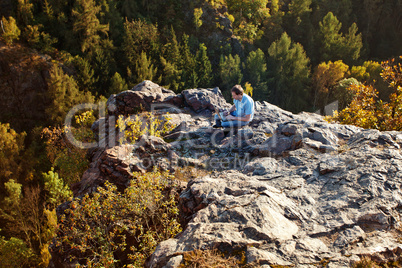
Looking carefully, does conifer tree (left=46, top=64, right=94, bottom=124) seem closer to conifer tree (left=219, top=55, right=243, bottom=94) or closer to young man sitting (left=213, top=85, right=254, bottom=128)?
conifer tree (left=219, top=55, right=243, bottom=94)

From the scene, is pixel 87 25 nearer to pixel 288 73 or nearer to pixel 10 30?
pixel 10 30

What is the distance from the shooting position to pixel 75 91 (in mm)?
32875

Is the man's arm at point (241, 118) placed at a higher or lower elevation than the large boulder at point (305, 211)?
higher

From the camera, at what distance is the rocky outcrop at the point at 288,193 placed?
4.36m

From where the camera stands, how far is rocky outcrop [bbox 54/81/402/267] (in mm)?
4359

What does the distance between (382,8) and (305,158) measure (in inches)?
2536

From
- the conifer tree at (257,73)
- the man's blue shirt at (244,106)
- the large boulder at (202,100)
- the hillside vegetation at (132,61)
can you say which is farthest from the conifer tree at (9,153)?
the conifer tree at (257,73)

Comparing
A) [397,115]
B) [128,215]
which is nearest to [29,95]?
[128,215]

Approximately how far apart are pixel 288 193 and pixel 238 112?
4607mm

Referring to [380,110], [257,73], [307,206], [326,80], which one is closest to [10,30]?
[257,73]

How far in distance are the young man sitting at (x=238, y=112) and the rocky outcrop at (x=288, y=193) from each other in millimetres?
481

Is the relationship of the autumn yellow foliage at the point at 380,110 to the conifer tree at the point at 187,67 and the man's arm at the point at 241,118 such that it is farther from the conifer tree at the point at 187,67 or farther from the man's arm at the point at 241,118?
the conifer tree at the point at 187,67

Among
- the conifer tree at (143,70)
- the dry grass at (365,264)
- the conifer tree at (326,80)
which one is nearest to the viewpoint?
the dry grass at (365,264)

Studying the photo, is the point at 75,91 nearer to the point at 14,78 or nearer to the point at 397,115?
the point at 14,78
